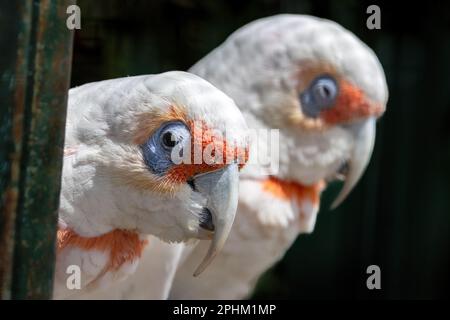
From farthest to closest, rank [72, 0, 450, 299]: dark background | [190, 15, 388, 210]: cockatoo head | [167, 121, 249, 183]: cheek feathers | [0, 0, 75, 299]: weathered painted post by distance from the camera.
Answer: [72, 0, 450, 299]: dark background < [190, 15, 388, 210]: cockatoo head < [167, 121, 249, 183]: cheek feathers < [0, 0, 75, 299]: weathered painted post

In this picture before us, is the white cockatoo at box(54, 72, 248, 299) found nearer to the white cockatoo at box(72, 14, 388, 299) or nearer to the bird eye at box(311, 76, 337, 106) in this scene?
the white cockatoo at box(72, 14, 388, 299)

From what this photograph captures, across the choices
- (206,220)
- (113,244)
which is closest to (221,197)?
(206,220)

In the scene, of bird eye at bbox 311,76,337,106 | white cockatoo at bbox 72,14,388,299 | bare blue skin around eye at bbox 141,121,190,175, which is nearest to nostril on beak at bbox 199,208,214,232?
bare blue skin around eye at bbox 141,121,190,175

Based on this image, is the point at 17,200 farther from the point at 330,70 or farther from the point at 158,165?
the point at 330,70

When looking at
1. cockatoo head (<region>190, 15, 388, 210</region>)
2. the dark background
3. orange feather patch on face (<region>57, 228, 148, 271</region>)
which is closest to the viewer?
orange feather patch on face (<region>57, 228, 148, 271</region>)

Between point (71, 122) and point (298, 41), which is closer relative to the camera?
point (71, 122)

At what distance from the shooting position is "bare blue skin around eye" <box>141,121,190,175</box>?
1.74m

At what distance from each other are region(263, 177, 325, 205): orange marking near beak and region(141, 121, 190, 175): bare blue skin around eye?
803 millimetres

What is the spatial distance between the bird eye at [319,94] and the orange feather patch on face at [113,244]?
0.78m

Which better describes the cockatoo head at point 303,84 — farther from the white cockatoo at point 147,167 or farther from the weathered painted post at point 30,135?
the weathered painted post at point 30,135

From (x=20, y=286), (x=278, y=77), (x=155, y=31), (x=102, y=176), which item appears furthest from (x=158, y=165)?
(x=155, y=31)

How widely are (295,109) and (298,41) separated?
208 millimetres

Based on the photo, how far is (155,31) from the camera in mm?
3127

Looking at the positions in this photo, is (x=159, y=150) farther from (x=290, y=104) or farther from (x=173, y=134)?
(x=290, y=104)
